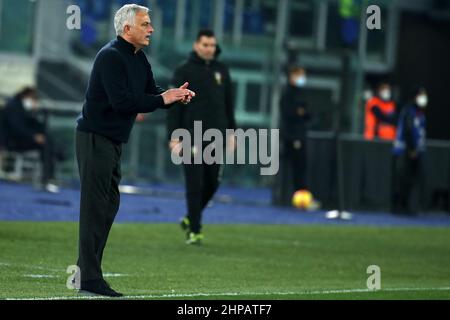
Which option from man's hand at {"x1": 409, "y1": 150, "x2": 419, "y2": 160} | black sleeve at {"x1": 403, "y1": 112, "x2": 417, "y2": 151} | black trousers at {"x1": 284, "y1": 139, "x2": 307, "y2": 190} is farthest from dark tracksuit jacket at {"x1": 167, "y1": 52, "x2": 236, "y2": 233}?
man's hand at {"x1": 409, "y1": 150, "x2": 419, "y2": 160}

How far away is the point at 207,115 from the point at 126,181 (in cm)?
1460

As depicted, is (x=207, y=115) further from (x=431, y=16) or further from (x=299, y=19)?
(x=431, y=16)

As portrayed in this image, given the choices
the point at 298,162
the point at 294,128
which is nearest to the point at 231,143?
the point at 298,162

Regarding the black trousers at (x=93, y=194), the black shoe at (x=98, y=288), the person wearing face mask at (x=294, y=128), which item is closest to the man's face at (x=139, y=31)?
the black trousers at (x=93, y=194)

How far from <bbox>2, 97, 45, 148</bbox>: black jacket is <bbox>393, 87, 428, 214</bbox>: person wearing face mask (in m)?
6.62

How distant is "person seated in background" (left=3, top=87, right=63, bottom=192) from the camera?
27.4m

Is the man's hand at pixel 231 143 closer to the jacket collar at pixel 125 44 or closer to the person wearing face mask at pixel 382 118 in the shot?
the jacket collar at pixel 125 44

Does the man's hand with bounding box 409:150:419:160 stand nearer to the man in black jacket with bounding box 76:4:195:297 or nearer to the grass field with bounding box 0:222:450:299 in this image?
the grass field with bounding box 0:222:450:299

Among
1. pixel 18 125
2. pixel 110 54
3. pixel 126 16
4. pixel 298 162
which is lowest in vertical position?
pixel 298 162

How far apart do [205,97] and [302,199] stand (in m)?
8.93

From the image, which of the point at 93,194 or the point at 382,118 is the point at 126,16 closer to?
the point at 93,194

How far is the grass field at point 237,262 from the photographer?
12.5 metres

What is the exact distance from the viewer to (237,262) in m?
15.7
